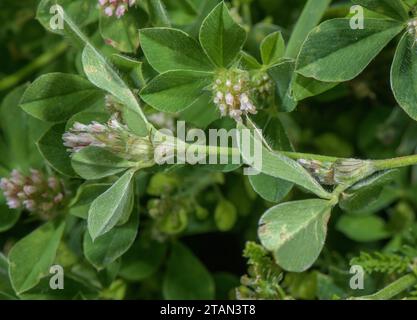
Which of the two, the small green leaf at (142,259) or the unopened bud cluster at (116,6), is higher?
the unopened bud cluster at (116,6)

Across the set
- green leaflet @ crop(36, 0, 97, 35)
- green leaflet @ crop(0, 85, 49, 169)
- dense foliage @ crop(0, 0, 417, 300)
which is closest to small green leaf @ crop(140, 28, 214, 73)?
dense foliage @ crop(0, 0, 417, 300)

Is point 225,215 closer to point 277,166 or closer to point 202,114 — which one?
point 202,114

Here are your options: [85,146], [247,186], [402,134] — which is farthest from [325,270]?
[85,146]

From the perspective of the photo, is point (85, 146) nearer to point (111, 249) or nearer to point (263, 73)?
point (111, 249)

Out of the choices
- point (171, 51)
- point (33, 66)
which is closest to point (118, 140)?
point (171, 51)

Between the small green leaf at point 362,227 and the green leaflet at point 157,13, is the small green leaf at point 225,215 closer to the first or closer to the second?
the small green leaf at point 362,227

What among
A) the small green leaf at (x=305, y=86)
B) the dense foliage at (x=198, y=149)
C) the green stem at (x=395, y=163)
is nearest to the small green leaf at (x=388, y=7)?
the dense foliage at (x=198, y=149)

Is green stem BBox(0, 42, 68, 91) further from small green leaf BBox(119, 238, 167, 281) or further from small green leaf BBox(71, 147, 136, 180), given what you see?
small green leaf BBox(71, 147, 136, 180)

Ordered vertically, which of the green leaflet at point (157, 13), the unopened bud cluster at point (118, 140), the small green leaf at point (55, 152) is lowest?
the unopened bud cluster at point (118, 140)
